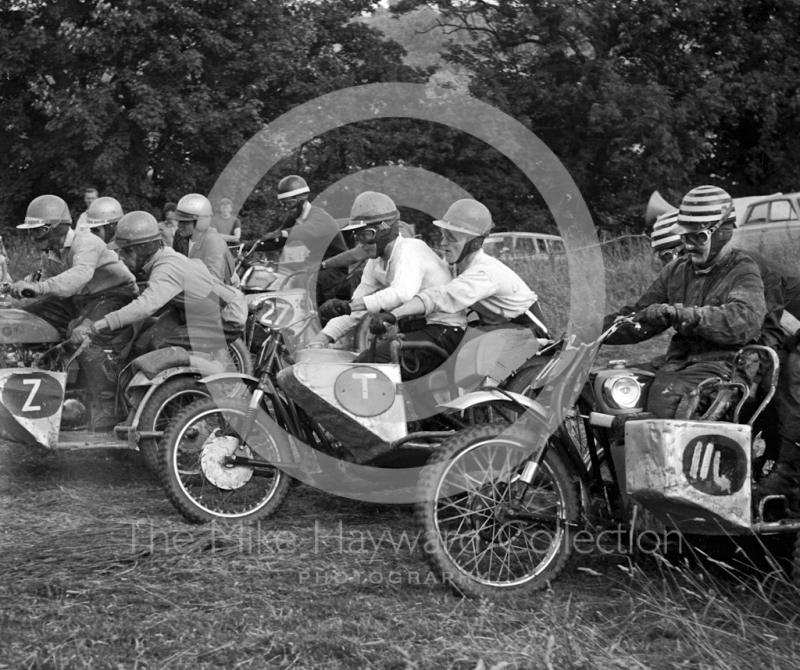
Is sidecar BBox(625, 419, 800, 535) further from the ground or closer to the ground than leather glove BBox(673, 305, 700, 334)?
closer to the ground

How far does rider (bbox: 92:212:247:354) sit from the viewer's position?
274 inches

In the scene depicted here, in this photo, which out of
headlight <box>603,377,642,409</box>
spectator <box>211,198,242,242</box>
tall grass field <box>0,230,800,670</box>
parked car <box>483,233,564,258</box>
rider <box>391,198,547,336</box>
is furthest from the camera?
parked car <box>483,233,564,258</box>

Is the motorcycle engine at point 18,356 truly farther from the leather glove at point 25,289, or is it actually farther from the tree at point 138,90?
the tree at point 138,90

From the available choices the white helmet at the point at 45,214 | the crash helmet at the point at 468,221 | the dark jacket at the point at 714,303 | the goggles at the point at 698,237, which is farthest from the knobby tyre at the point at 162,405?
the goggles at the point at 698,237

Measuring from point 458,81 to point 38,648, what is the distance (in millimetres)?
23007

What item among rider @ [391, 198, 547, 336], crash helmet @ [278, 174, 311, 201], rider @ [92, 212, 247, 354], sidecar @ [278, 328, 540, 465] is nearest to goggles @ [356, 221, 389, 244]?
rider @ [391, 198, 547, 336]

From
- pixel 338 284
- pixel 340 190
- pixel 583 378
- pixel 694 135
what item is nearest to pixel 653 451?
pixel 583 378

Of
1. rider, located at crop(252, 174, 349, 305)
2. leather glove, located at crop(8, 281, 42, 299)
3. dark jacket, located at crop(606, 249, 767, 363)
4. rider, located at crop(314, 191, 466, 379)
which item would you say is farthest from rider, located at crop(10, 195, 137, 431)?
dark jacket, located at crop(606, 249, 767, 363)

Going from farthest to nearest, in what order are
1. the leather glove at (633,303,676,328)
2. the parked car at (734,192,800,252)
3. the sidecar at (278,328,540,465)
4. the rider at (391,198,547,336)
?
the parked car at (734,192,800,252)
the rider at (391,198,547,336)
the sidecar at (278,328,540,465)
the leather glove at (633,303,676,328)

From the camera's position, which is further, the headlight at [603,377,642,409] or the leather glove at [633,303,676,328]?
the headlight at [603,377,642,409]

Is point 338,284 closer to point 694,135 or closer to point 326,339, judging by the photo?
point 326,339

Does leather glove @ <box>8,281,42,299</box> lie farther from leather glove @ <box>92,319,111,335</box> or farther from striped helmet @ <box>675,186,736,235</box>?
striped helmet @ <box>675,186,736,235</box>

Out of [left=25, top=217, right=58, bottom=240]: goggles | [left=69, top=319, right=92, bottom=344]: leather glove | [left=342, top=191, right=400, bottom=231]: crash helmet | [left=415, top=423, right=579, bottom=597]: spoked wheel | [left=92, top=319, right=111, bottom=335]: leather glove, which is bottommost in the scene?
[left=415, top=423, right=579, bottom=597]: spoked wheel

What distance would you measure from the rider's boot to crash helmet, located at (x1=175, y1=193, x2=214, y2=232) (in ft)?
8.39
